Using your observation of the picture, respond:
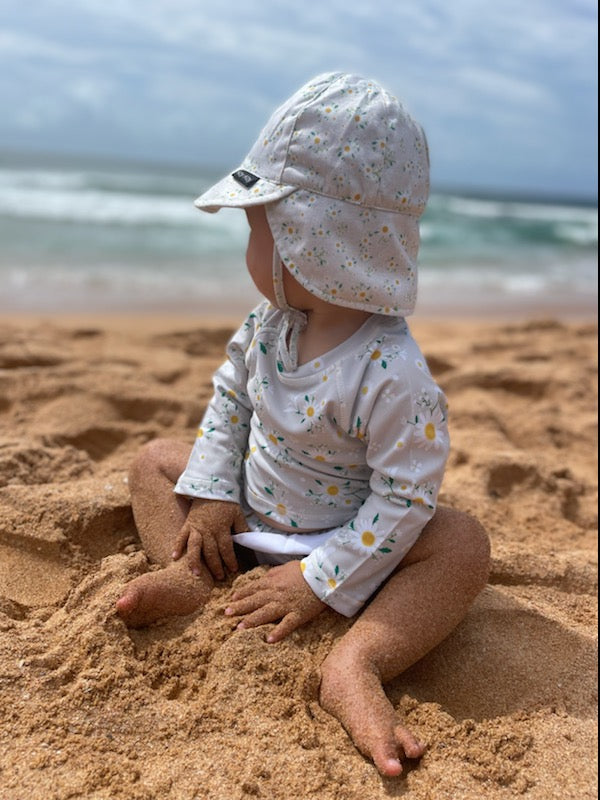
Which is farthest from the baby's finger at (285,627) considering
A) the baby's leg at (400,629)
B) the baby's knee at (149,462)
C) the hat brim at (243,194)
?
the hat brim at (243,194)

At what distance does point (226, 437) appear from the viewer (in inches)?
83.4

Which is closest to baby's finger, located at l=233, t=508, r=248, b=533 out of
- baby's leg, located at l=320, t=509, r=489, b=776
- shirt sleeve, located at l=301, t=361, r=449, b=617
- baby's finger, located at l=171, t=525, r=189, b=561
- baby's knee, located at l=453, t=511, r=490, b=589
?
baby's finger, located at l=171, t=525, r=189, b=561

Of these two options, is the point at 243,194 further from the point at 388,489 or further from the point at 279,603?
the point at 279,603

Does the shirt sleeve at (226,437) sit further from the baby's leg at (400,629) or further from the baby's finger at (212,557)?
the baby's leg at (400,629)

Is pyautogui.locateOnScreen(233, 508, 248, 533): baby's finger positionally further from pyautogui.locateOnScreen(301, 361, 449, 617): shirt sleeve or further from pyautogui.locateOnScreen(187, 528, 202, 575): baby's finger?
pyautogui.locateOnScreen(301, 361, 449, 617): shirt sleeve

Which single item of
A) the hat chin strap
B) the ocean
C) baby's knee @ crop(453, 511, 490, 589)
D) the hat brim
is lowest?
the ocean

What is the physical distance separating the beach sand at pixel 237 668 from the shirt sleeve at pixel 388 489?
0.37ft

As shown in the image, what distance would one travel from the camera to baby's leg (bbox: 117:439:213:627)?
5.88ft

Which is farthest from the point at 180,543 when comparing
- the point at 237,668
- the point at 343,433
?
the point at 343,433

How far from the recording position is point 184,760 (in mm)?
1464

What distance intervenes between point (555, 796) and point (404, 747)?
31 centimetres

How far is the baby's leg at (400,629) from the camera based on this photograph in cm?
154

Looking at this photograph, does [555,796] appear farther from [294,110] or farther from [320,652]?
[294,110]

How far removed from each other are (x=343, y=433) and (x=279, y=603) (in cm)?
42
